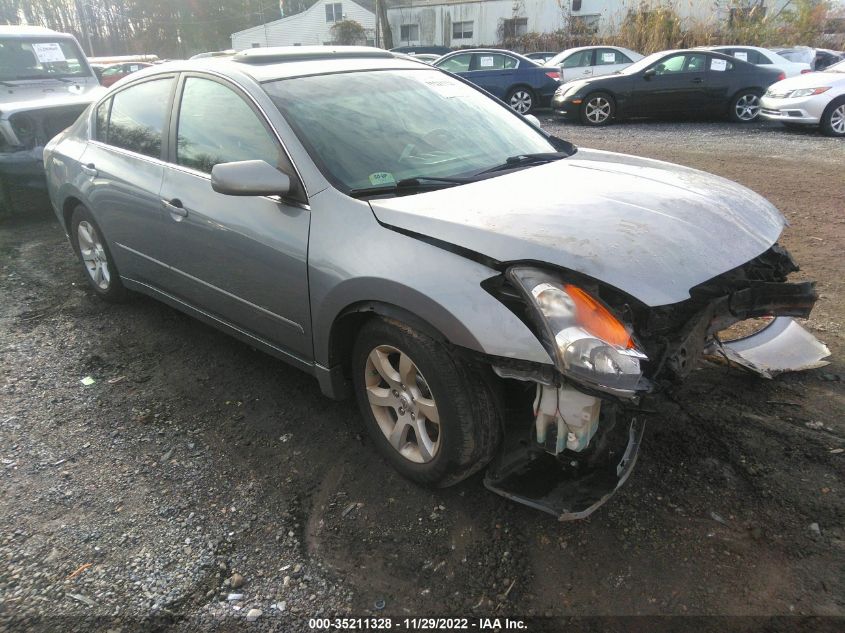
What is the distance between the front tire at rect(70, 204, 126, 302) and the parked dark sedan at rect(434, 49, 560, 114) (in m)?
11.5

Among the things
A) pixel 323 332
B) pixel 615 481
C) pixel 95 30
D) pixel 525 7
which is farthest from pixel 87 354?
pixel 95 30

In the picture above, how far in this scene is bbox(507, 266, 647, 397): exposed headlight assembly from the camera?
202cm

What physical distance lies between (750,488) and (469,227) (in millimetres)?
1614

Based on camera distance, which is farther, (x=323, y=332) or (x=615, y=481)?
(x=323, y=332)

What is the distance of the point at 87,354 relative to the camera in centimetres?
402

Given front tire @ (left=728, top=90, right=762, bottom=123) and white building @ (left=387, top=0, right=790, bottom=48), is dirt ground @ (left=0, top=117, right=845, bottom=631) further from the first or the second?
white building @ (left=387, top=0, right=790, bottom=48)

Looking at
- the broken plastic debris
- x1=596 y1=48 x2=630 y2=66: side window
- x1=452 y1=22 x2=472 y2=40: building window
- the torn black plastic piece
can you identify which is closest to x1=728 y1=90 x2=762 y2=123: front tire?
x1=596 y1=48 x2=630 y2=66: side window

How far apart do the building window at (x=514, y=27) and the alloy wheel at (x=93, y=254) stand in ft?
118

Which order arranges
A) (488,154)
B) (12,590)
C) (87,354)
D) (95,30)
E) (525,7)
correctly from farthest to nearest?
(95,30), (525,7), (87,354), (488,154), (12,590)

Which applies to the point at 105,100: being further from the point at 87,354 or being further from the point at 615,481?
the point at 615,481

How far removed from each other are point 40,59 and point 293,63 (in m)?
6.71

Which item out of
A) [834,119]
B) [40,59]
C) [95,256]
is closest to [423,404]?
[95,256]

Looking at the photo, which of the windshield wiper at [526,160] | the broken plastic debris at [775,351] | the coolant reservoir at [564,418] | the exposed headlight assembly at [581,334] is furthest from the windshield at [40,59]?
the broken plastic debris at [775,351]

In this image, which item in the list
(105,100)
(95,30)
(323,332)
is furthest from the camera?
(95,30)
